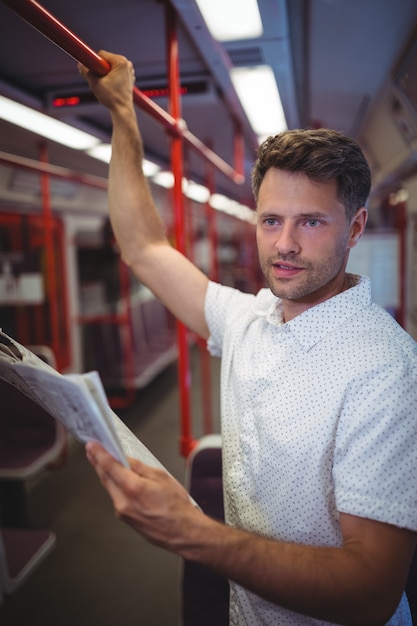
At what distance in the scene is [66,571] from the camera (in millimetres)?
3162

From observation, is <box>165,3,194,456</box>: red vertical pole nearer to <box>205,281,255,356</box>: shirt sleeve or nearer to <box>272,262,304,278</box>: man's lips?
<box>205,281,255,356</box>: shirt sleeve

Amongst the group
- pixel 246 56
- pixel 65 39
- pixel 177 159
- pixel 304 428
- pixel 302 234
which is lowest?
pixel 304 428

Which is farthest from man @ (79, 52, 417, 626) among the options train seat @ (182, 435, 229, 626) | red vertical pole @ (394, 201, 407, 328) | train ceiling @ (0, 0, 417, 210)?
red vertical pole @ (394, 201, 407, 328)

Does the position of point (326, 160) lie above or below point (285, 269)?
above

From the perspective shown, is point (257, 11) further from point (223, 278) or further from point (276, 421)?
point (223, 278)

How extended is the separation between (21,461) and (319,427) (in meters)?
2.94

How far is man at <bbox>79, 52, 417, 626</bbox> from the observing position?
909mm

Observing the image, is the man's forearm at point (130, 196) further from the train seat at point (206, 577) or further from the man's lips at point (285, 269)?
the train seat at point (206, 577)

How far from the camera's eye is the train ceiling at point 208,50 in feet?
6.30

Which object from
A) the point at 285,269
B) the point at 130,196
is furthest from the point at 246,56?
the point at 285,269

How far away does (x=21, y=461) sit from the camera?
11.3 feet

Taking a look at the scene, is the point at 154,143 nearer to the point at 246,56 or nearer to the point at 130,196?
the point at 246,56

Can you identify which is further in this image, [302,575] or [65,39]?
[65,39]

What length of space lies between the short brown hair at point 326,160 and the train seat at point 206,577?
3.79ft
